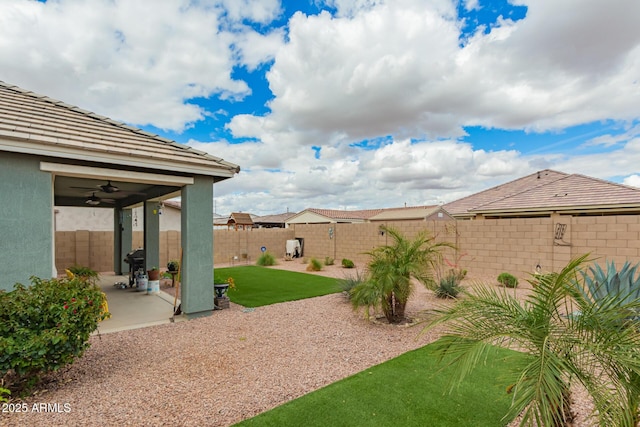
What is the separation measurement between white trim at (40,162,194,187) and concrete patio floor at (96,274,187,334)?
2.78m

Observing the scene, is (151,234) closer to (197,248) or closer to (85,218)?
(197,248)

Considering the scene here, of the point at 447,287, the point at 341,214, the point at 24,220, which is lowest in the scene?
the point at 447,287

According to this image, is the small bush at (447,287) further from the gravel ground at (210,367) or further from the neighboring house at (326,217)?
the neighboring house at (326,217)

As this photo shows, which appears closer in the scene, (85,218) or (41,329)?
(41,329)

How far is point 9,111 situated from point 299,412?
23.5ft

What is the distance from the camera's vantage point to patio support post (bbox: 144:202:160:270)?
10.9 metres

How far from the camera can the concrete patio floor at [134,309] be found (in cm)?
641

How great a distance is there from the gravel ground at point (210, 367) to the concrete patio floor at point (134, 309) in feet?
1.51

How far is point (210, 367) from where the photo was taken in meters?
4.35

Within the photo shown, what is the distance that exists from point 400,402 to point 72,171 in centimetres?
630

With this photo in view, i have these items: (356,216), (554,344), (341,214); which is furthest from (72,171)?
(356,216)

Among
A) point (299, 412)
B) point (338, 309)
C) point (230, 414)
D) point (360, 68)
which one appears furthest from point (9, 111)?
point (360, 68)

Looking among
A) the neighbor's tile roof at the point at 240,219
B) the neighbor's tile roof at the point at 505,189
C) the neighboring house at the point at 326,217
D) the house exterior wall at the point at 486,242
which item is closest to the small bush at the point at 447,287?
the house exterior wall at the point at 486,242

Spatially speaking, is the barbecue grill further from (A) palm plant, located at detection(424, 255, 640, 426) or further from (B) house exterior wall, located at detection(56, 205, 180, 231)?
(A) palm plant, located at detection(424, 255, 640, 426)
